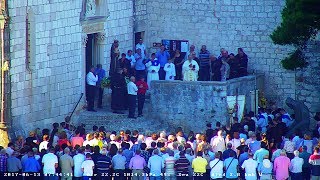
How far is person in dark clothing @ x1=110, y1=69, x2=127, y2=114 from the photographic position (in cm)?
5988

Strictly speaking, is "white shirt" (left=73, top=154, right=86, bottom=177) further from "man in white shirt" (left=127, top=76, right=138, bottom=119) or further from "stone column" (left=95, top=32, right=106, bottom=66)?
"stone column" (left=95, top=32, right=106, bottom=66)

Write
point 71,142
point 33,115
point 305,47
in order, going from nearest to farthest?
1. point 71,142
2. point 33,115
3. point 305,47

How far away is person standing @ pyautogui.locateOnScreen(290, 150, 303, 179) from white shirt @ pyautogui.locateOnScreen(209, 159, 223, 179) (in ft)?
7.08

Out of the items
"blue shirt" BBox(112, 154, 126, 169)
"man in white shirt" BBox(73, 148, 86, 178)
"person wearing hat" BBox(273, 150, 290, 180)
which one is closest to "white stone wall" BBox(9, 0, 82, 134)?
"man in white shirt" BBox(73, 148, 86, 178)

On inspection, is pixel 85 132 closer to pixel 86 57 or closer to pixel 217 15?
pixel 86 57

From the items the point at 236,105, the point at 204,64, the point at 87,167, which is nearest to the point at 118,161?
the point at 87,167

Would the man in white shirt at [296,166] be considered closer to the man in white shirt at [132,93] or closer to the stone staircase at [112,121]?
the stone staircase at [112,121]

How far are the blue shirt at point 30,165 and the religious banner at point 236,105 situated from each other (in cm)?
1113

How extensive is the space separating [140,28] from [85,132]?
7.70 meters

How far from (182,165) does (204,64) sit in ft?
36.0

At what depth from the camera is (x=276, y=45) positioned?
63656 millimetres

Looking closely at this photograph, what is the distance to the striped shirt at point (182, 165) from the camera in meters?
52.3

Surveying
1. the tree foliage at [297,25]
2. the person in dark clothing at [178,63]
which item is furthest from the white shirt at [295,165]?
the person in dark clothing at [178,63]

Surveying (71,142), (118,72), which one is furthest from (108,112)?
(71,142)
